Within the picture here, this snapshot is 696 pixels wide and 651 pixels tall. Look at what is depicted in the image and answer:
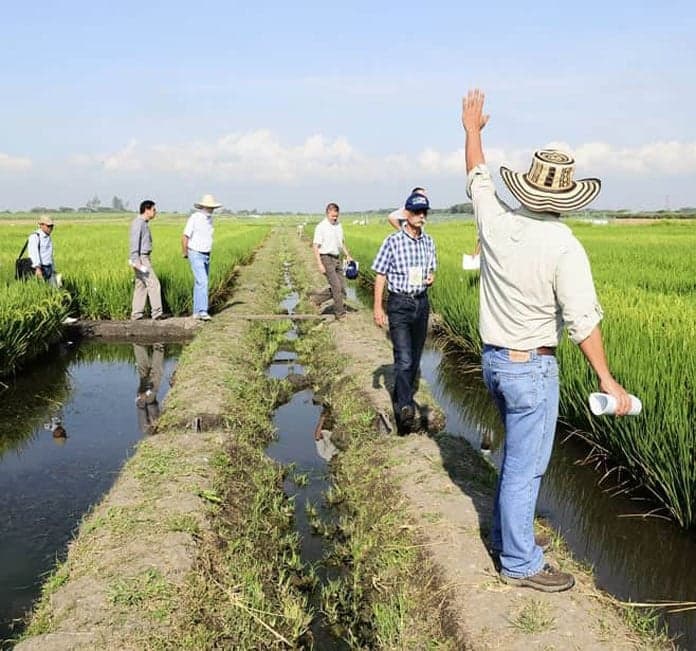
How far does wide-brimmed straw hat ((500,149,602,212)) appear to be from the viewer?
7.45 feet

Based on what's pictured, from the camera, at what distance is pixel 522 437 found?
8.16 ft

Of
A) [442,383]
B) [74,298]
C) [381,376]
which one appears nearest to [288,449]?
[381,376]

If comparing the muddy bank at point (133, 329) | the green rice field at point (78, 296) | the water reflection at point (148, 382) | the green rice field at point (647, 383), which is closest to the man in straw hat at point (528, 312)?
the green rice field at point (647, 383)

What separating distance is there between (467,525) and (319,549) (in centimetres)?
86

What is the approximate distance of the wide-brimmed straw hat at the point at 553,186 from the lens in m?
2.27

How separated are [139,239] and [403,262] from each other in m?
4.99

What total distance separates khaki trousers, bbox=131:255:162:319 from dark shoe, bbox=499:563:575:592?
6.98 metres

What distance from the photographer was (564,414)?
506 centimetres

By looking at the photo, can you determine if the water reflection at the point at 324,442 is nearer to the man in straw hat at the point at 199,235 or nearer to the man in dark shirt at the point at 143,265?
the man in straw hat at the point at 199,235

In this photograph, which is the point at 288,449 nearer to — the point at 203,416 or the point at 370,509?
the point at 203,416

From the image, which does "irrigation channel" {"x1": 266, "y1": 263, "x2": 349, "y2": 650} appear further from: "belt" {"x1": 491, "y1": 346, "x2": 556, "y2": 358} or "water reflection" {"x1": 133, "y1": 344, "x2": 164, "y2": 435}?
"belt" {"x1": 491, "y1": 346, "x2": 556, "y2": 358}

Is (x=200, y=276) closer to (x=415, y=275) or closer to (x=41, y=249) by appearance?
(x=41, y=249)

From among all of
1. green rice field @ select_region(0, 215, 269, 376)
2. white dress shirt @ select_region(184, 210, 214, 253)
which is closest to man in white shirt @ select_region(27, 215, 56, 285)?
green rice field @ select_region(0, 215, 269, 376)

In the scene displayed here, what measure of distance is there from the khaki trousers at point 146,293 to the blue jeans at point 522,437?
22.6 feet
